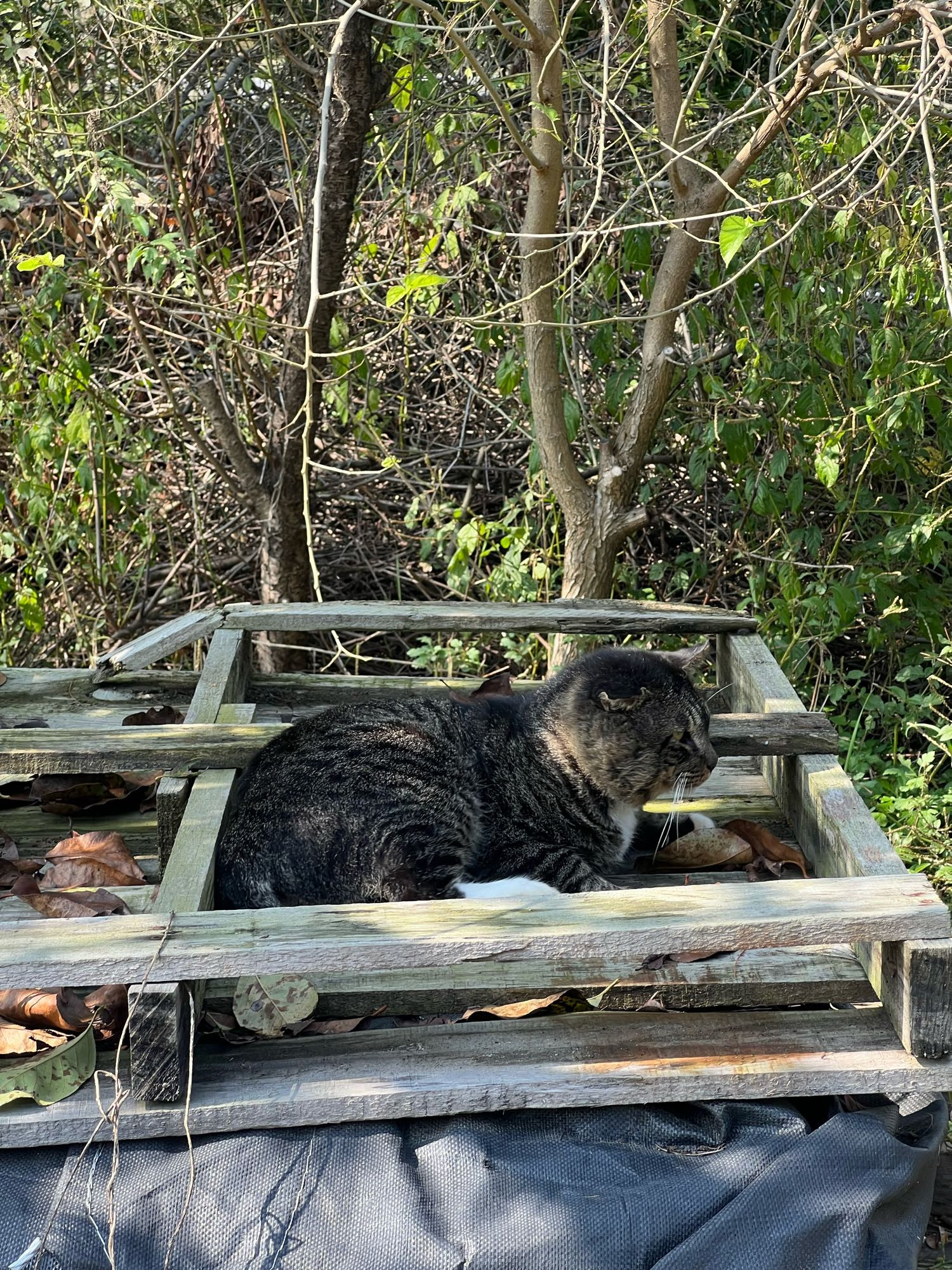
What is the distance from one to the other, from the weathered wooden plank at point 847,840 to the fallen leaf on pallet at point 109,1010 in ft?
4.93

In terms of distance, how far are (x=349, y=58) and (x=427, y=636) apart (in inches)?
114

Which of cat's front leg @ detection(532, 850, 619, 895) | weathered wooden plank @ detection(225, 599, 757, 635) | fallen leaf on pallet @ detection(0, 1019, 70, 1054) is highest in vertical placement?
weathered wooden plank @ detection(225, 599, 757, 635)

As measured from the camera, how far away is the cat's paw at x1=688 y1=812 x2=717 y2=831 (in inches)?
131

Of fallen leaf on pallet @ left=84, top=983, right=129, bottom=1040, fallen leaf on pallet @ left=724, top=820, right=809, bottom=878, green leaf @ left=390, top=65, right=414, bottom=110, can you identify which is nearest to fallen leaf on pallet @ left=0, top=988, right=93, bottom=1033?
fallen leaf on pallet @ left=84, top=983, right=129, bottom=1040

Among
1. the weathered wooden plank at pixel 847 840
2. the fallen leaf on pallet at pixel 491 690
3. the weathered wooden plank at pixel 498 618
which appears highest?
the weathered wooden plank at pixel 498 618

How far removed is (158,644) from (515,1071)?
6.75 ft

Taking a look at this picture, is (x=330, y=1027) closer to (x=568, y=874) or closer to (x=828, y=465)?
(x=568, y=874)

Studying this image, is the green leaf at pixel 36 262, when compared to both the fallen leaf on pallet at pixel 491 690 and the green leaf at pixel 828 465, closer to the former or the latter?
the fallen leaf on pallet at pixel 491 690

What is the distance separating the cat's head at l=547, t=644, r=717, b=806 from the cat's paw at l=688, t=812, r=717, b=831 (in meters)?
0.10

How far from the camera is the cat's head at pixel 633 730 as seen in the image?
3.30 m

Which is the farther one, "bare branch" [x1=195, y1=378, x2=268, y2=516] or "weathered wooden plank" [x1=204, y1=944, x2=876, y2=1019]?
"bare branch" [x1=195, y1=378, x2=268, y2=516]

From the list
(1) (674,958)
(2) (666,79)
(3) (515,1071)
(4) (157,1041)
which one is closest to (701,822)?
(1) (674,958)

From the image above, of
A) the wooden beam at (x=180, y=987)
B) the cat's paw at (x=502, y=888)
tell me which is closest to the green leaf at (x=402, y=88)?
the wooden beam at (x=180, y=987)

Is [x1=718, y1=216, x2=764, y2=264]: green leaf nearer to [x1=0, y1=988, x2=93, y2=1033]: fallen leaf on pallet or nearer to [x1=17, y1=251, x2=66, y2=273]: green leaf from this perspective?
[x1=0, y1=988, x2=93, y2=1033]: fallen leaf on pallet
